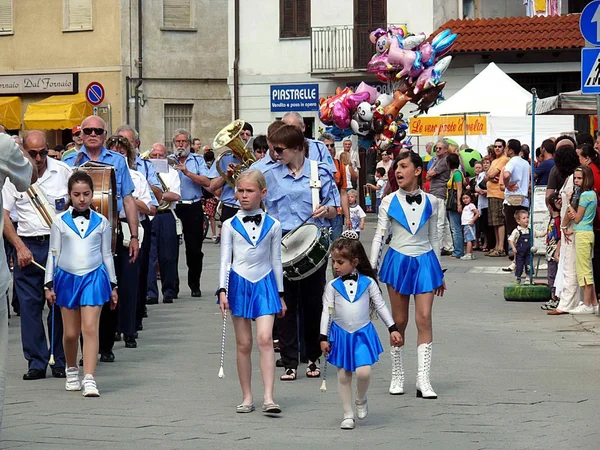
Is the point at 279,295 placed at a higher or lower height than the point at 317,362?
higher

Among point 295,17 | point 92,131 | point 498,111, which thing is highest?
point 295,17

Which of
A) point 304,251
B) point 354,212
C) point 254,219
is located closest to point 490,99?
point 354,212

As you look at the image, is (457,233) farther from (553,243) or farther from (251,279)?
(251,279)

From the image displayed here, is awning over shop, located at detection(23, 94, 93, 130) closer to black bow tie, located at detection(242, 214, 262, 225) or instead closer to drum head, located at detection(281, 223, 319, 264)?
drum head, located at detection(281, 223, 319, 264)

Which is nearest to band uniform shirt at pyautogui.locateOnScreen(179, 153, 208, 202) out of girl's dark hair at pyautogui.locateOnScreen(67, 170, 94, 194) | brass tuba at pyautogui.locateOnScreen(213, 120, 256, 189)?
brass tuba at pyautogui.locateOnScreen(213, 120, 256, 189)

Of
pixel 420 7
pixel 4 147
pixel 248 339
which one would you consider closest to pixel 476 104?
pixel 420 7

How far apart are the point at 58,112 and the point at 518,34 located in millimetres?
13884

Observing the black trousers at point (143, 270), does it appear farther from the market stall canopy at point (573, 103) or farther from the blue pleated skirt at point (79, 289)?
the market stall canopy at point (573, 103)

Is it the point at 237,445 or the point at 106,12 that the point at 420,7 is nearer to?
the point at 106,12

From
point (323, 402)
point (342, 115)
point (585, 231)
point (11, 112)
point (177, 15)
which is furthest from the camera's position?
point (177, 15)

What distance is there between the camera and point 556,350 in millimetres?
12523

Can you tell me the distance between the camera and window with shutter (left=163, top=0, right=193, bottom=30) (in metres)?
43.1

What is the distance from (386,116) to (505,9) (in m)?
13.1

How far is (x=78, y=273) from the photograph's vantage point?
403 inches
